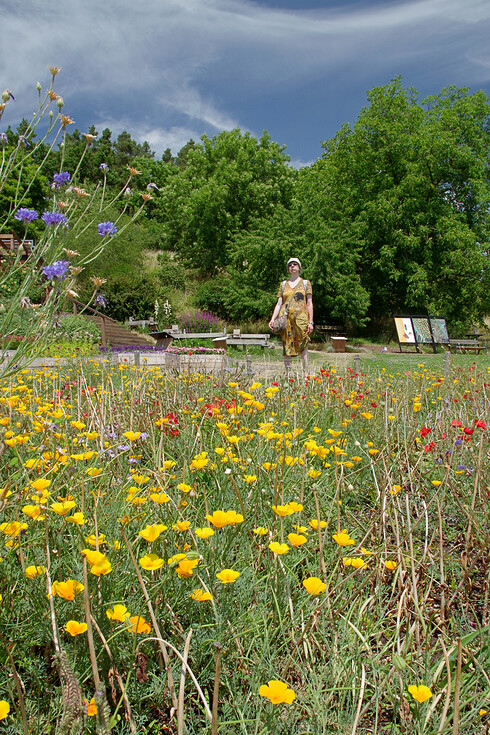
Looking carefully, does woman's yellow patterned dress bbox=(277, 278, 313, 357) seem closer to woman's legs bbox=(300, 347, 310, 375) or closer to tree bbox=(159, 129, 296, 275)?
woman's legs bbox=(300, 347, 310, 375)

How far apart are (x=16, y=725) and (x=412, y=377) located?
213 inches

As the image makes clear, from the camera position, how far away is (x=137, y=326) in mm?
20359

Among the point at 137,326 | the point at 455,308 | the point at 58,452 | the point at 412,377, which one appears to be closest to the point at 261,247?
the point at 137,326

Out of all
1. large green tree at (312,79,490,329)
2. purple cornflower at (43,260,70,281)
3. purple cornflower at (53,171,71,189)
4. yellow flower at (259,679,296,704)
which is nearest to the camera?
yellow flower at (259,679,296,704)

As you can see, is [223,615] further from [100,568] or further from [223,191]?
[223,191]

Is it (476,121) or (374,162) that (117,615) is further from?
(476,121)

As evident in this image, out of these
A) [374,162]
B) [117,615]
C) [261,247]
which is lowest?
[117,615]

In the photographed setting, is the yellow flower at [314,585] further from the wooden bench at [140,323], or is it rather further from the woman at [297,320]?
the wooden bench at [140,323]

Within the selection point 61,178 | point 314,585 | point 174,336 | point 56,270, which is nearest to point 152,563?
point 314,585

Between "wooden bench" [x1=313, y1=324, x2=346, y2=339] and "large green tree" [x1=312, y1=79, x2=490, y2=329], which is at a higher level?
"large green tree" [x1=312, y1=79, x2=490, y2=329]

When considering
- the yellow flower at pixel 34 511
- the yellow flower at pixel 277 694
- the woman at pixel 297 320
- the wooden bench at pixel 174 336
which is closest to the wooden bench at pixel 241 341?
the wooden bench at pixel 174 336

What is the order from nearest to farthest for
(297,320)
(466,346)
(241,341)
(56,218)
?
1. (56,218)
2. (297,320)
3. (241,341)
4. (466,346)

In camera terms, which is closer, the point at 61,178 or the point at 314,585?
the point at 314,585

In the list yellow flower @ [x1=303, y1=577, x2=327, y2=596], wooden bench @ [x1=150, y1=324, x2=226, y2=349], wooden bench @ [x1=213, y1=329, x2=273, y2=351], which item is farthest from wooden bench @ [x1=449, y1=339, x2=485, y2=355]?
yellow flower @ [x1=303, y1=577, x2=327, y2=596]
